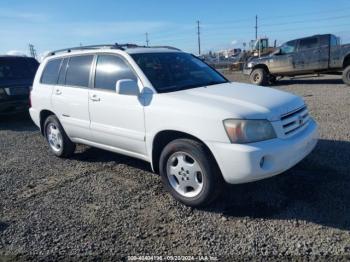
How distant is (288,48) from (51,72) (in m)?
11.6

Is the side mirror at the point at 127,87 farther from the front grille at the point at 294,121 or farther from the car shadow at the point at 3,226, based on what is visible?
the car shadow at the point at 3,226

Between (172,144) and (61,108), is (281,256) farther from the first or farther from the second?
(61,108)

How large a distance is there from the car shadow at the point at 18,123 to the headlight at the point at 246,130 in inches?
256

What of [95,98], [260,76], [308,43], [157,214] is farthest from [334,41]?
[157,214]

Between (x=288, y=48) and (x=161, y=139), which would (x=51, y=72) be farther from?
(x=288, y=48)

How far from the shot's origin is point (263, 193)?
4238 millimetres

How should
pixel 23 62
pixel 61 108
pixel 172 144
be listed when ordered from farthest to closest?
1. pixel 23 62
2. pixel 61 108
3. pixel 172 144

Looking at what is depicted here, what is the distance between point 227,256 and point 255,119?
4.36ft

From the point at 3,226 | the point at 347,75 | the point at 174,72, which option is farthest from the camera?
the point at 347,75

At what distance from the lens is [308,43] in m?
14.5

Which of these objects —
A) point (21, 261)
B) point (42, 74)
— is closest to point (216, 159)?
point (21, 261)

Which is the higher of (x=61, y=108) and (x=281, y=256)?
(x=61, y=108)

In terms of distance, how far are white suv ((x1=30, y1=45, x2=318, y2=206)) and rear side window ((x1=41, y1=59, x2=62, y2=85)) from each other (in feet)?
0.27

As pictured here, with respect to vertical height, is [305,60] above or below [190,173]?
above
